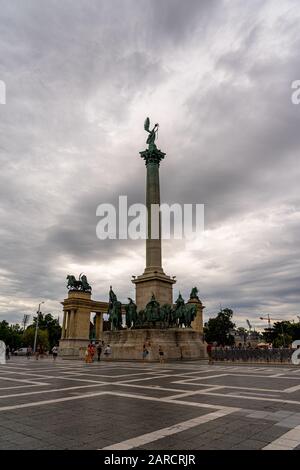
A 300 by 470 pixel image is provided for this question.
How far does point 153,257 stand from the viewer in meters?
42.9

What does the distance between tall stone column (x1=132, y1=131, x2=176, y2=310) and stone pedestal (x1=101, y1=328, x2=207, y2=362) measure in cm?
515

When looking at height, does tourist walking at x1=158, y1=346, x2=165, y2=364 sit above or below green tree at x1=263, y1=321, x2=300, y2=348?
below

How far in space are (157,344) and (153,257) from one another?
11579 millimetres

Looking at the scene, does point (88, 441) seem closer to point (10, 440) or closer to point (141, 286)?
point (10, 440)

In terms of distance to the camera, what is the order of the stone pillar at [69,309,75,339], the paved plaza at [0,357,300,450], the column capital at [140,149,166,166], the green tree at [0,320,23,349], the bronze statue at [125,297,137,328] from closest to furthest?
1. the paved plaza at [0,357,300,450]
2. the bronze statue at [125,297,137,328]
3. the column capital at [140,149,166,166]
4. the stone pillar at [69,309,75,339]
5. the green tree at [0,320,23,349]

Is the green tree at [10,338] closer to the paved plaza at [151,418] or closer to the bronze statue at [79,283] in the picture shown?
the bronze statue at [79,283]

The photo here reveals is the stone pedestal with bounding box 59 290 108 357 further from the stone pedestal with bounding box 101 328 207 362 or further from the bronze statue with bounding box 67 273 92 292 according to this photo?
the stone pedestal with bounding box 101 328 207 362

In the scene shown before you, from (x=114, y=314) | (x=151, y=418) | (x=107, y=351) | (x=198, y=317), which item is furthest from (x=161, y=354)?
(x=198, y=317)

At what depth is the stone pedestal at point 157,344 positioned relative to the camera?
34219 millimetres

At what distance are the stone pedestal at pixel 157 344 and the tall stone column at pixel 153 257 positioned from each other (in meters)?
5.15

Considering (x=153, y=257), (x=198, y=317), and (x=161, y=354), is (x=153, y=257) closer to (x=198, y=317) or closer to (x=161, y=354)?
(x=161, y=354)

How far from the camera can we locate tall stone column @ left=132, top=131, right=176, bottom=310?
41.1 metres

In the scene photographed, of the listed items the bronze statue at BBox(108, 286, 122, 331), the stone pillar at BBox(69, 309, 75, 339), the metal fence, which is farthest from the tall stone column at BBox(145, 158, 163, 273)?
the stone pillar at BBox(69, 309, 75, 339)
